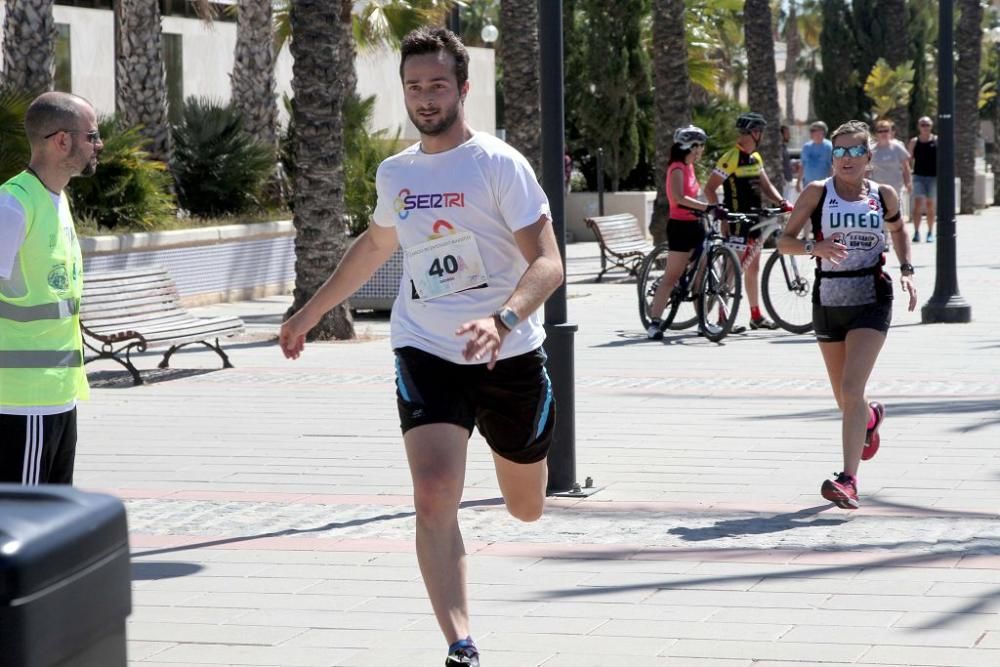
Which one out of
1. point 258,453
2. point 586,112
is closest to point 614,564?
point 258,453

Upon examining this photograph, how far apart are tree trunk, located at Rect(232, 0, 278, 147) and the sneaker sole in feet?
52.9

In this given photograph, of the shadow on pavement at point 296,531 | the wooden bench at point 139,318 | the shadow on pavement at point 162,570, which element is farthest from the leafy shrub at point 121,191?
the shadow on pavement at point 162,570

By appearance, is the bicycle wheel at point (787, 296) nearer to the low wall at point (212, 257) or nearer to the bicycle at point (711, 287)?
the bicycle at point (711, 287)

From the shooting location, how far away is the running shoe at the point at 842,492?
7.08m

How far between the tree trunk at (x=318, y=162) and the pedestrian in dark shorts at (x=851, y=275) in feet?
23.2

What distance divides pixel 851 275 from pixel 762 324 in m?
7.35

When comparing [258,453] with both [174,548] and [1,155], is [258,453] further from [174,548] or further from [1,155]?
[1,155]

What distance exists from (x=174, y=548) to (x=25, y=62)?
453 inches

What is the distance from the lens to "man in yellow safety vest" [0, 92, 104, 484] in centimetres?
497

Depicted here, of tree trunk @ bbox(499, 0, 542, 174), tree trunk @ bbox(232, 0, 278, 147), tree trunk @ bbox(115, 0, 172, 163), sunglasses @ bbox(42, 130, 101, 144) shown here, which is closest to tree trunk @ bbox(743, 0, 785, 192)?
tree trunk @ bbox(232, 0, 278, 147)

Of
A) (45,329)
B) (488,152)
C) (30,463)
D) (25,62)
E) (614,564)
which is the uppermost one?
Answer: (25,62)

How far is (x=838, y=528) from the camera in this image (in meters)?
6.79

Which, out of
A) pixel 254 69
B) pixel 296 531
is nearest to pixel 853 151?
pixel 296 531

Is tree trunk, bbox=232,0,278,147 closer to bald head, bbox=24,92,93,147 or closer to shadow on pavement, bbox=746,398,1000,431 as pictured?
shadow on pavement, bbox=746,398,1000,431
